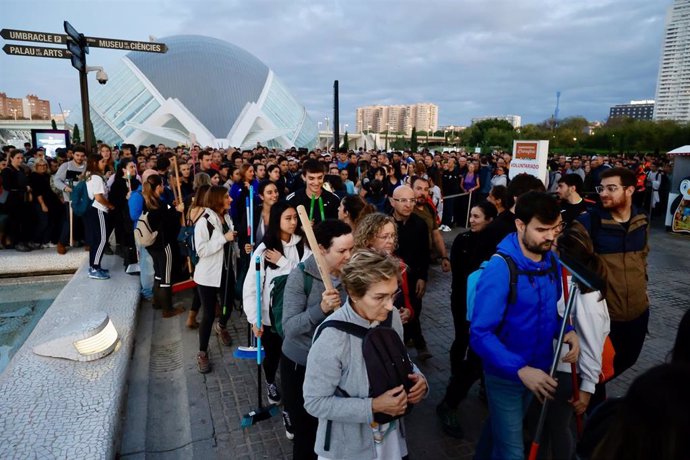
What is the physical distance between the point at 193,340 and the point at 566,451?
4.19m

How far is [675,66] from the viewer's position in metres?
126

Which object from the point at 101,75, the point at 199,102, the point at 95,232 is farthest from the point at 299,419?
the point at 199,102

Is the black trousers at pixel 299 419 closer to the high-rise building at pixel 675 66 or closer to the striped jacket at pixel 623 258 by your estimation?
the striped jacket at pixel 623 258

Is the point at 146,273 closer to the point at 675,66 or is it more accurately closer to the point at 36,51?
the point at 36,51

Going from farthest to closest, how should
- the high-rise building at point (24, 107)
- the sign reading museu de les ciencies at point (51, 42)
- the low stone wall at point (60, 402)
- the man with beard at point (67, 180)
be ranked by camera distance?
the high-rise building at point (24, 107), the man with beard at point (67, 180), the sign reading museu de les ciencies at point (51, 42), the low stone wall at point (60, 402)

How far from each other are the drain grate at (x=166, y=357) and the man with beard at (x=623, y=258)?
13.5 feet

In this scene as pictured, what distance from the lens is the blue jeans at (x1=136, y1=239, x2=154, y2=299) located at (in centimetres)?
639

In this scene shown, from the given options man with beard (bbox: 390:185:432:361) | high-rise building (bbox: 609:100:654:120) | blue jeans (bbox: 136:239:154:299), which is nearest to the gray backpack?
blue jeans (bbox: 136:239:154:299)

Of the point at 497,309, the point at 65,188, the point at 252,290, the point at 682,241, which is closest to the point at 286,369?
the point at 252,290

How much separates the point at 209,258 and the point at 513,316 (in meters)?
3.29

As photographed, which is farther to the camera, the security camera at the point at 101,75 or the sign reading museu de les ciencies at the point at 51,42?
the security camera at the point at 101,75

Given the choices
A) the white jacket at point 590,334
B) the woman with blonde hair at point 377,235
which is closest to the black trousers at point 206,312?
the woman with blonde hair at point 377,235

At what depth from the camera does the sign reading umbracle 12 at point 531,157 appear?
32.2ft

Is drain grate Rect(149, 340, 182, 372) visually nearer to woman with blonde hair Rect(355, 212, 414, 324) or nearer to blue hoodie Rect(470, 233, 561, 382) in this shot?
woman with blonde hair Rect(355, 212, 414, 324)
